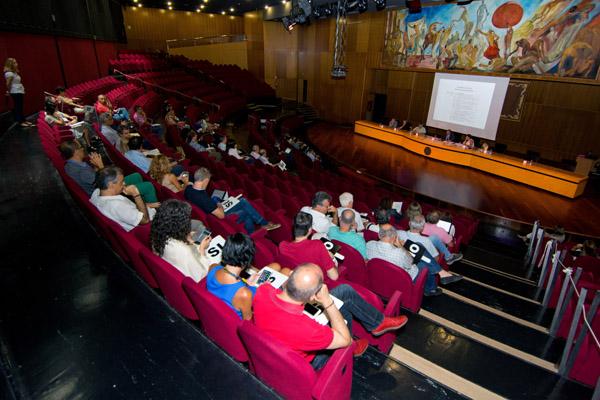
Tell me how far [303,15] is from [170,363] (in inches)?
413

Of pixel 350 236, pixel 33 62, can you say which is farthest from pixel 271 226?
pixel 33 62

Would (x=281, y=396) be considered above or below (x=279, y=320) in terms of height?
below

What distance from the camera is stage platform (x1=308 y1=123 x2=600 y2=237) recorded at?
598 cm

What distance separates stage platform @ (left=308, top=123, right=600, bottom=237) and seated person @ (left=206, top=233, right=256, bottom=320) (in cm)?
567

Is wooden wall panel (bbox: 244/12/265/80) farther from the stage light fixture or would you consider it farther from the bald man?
the bald man

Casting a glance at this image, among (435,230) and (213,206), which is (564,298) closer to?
(435,230)

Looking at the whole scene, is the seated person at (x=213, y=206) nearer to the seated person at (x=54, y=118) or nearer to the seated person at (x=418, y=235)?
the seated person at (x=418, y=235)

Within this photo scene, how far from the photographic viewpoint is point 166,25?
52.0ft

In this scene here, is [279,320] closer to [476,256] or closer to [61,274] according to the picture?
[61,274]

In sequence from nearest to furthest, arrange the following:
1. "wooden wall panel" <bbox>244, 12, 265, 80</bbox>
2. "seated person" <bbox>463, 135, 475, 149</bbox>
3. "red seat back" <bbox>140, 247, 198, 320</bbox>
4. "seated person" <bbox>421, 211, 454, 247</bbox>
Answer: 1. "red seat back" <bbox>140, 247, 198, 320</bbox>
2. "seated person" <bbox>421, 211, 454, 247</bbox>
3. "seated person" <bbox>463, 135, 475, 149</bbox>
4. "wooden wall panel" <bbox>244, 12, 265, 80</bbox>

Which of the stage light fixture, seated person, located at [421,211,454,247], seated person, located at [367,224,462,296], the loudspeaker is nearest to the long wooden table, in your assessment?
the loudspeaker

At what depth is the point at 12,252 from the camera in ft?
7.25

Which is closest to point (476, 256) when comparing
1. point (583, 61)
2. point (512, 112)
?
point (583, 61)

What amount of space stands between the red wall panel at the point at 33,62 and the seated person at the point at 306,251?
19.5 ft
